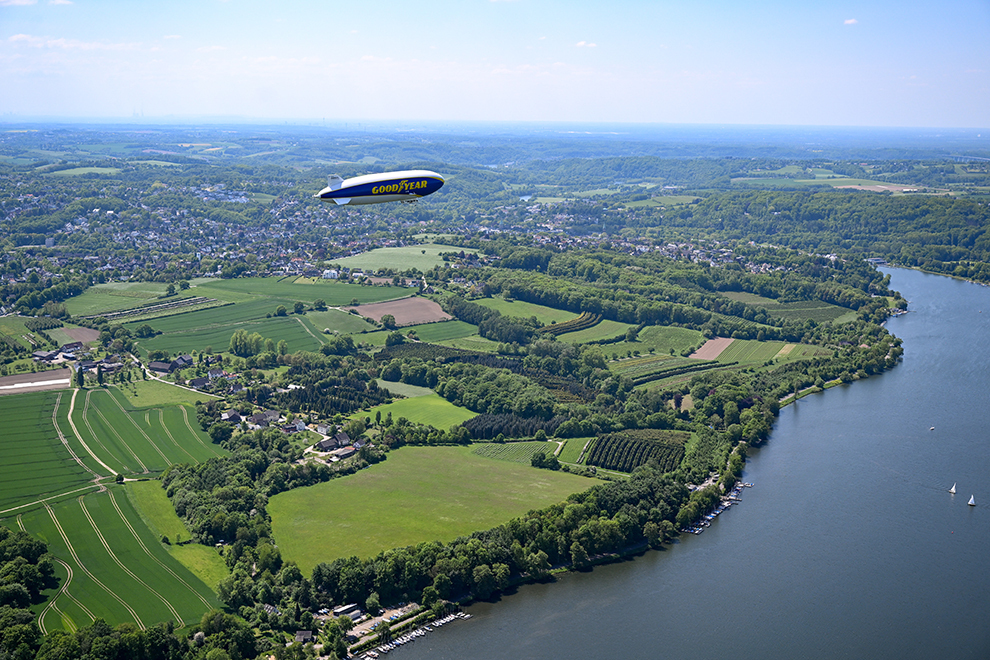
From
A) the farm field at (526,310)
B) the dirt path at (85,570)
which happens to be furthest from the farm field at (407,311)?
the dirt path at (85,570)

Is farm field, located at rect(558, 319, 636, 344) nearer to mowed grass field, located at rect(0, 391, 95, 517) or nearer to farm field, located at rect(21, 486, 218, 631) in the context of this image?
mowed grass field, located at rect(0, 391, 95, 517)

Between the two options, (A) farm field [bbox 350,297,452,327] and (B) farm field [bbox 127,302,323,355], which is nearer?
(B) farm field [bbox 127,302,323,355]

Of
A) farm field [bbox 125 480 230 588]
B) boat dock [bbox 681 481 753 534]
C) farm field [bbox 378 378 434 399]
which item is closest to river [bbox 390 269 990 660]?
boat dock [bbox 681 481 753 534]

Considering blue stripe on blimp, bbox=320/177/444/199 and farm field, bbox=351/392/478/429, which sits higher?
blue stripe on blimp, bbox=320/177/444/199

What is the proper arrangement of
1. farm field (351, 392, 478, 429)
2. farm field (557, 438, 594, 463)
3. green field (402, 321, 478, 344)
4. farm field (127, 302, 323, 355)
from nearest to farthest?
farm field (557, 438, 594, 463)
farm field (351, 392, 478, 429)
farm field (127, 302, 323, 355)
green field (402, 321, 478, 344)

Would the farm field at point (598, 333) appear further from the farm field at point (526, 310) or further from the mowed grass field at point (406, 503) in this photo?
the mowed grass field at point (406, 503)

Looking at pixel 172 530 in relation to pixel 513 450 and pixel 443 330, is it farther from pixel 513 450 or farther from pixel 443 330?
pixel 443 330

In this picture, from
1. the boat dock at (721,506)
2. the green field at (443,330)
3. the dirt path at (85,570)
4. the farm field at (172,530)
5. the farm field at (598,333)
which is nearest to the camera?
the dirt path at (85,570)

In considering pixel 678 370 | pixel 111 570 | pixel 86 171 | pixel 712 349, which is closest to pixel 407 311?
pixel 678 370
